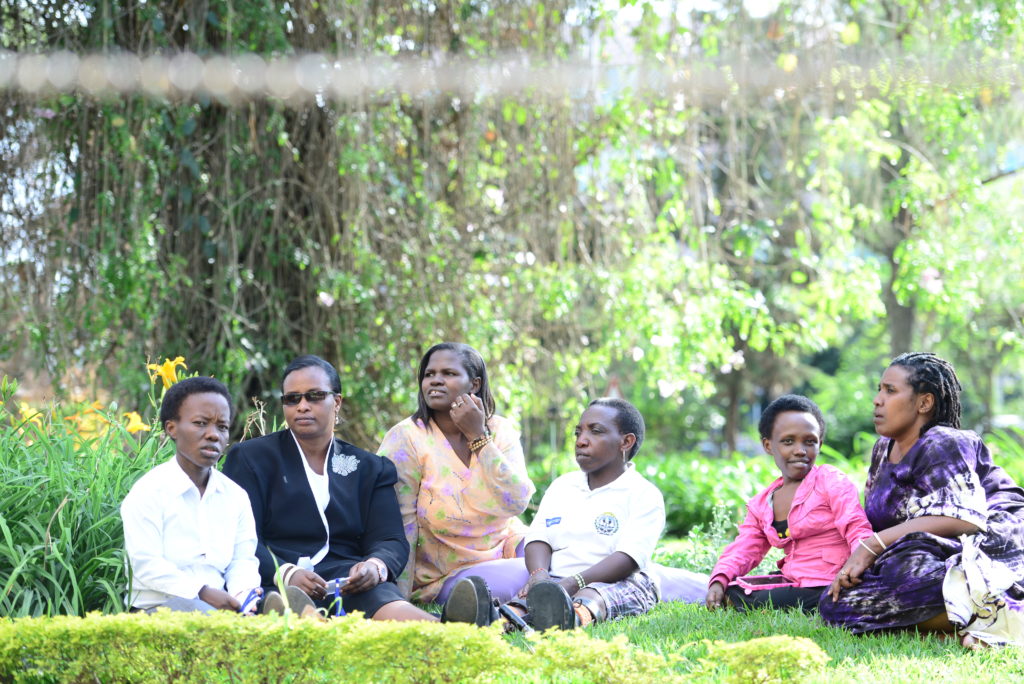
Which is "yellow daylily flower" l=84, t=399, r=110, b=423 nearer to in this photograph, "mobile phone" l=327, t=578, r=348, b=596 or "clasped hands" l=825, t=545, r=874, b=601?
"mobile phone" l=327, t=578, r=348, b=596

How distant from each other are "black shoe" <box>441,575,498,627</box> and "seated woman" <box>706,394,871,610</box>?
1.29 m

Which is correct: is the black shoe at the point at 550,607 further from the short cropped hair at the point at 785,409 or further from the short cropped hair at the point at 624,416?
the short cropped hair at the point at 785,409

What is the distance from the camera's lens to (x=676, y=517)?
8.93m

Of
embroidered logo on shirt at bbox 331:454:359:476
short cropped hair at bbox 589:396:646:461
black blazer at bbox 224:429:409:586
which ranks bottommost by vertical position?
black blazer at bbox 224:429:409:586

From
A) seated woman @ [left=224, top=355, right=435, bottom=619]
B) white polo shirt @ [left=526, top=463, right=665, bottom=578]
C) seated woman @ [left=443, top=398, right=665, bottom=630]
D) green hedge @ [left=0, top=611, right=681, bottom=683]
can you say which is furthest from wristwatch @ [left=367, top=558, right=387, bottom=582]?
green hedge @ [left=0, top=611, right=681, bottom=683]

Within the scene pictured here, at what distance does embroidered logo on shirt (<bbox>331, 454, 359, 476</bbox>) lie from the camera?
4.48 m

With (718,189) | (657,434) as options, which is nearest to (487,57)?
(718,189)

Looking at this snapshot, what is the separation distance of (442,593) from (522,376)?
3567mm

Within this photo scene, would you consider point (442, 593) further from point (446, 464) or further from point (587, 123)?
point (587, 123)

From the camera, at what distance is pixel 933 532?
418cm

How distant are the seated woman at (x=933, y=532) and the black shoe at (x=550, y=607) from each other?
3.41ft

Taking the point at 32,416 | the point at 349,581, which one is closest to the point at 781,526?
the point at 349,581

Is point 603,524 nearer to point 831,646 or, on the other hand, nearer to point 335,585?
point 831,646

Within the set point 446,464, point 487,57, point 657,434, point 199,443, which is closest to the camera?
point 199,443
